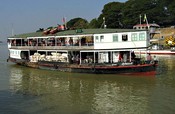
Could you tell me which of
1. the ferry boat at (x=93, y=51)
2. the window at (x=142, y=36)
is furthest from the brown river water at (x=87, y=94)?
the window at (x=142, y=36)

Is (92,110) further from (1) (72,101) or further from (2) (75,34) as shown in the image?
(2) (75,34)

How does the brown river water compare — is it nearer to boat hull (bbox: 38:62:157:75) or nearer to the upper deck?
boat hull (bbox: 38:62:157:75)

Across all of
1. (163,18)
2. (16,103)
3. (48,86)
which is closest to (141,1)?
(163,18)

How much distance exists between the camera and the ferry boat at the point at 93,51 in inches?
1222

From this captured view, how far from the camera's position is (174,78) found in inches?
1160

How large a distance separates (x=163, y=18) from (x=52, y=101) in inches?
3390

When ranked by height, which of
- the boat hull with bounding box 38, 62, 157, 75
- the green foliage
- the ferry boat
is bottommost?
the boat hull with bounding box 38, 62, 157, 75

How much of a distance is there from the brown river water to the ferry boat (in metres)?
1.06

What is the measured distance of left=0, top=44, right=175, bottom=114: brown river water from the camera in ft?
61.4

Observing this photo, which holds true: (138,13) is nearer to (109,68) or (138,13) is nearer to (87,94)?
(109,68)

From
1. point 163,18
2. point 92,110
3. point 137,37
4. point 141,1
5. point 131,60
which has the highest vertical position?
point 141,1

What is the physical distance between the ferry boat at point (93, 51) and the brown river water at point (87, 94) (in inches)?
41.9

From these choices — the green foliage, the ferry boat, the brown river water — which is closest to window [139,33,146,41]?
the ferry boat

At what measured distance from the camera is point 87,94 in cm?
2309
